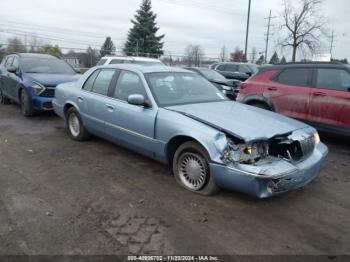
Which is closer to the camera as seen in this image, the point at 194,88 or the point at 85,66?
the point at 194,88

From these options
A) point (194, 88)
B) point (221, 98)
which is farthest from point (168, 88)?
point (221, 98)

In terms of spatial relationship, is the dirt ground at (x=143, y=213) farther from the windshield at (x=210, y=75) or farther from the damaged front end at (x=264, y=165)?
the windshield at (x=210, y=75)

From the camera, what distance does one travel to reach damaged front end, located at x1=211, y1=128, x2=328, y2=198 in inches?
149

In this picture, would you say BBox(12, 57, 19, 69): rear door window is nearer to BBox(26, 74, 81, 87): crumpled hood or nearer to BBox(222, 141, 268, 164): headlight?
BBox(26, 74, 81, 87): crumpled hood

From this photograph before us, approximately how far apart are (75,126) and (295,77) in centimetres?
473

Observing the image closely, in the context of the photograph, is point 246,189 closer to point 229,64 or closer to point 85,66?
point 229,64

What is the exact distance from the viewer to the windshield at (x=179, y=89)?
5047 millimetres

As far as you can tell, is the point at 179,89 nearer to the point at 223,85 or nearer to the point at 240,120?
the point at 240,120

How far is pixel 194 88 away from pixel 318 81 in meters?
3.11

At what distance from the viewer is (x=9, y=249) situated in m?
3.15

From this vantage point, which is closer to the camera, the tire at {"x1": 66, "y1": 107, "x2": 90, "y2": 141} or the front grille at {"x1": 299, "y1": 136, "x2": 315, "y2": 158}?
the front grille at {"x1": 299, "y1": 136, "x2": 315, "y2": 158}

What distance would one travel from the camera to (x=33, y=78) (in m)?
8.59

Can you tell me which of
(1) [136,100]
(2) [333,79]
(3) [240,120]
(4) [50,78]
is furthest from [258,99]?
(4) [50,78]

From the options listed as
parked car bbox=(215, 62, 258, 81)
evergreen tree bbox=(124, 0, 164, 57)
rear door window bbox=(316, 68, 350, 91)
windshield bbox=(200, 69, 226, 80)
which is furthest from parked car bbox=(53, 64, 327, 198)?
evergreen tree bbox=(124, 0, 164, 57)
